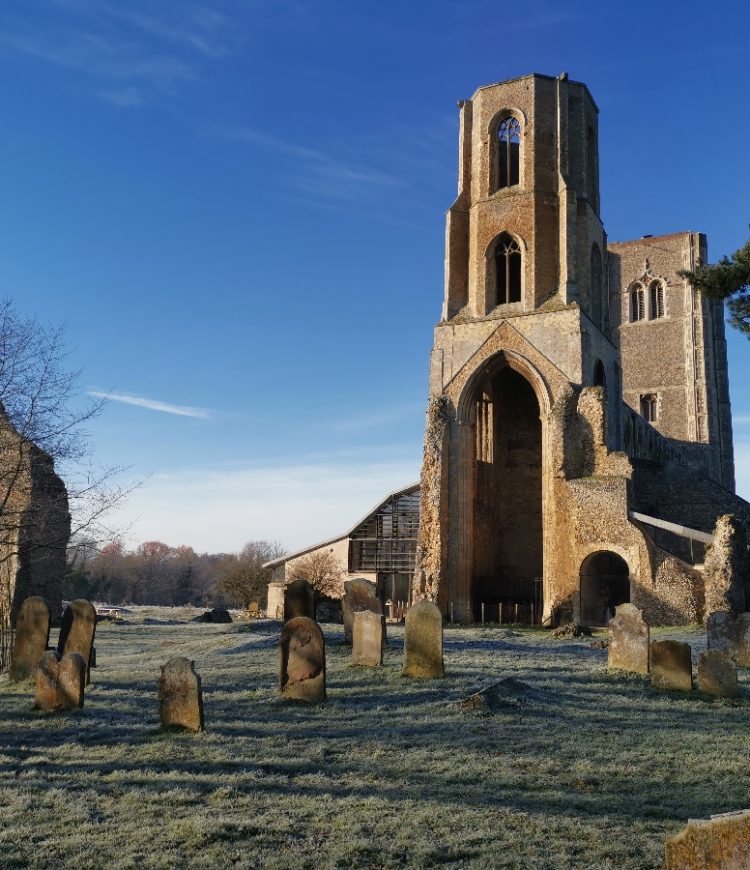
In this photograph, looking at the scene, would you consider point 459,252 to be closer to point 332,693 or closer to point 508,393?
point 508,393

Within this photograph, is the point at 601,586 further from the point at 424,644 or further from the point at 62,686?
the point at 62,686

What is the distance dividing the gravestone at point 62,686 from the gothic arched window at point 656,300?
50.6 meters

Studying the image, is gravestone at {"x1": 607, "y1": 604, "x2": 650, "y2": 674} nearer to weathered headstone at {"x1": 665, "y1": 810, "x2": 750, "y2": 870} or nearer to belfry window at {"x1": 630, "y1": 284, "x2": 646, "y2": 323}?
weathered headstone at {"x1": 665, "y1": 810, "x2": 750, "y2": 870}

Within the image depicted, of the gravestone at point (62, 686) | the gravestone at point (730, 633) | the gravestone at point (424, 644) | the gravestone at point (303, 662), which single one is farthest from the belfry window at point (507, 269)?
the gravestone at point (62, 686)

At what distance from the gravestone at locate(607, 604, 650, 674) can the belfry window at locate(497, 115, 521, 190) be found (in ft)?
76.4

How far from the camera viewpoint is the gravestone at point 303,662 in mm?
9555

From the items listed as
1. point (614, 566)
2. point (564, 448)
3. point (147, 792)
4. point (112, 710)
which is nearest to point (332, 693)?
point (112, 710)

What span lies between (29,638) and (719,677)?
1006cm

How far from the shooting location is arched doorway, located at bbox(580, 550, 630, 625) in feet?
83.6

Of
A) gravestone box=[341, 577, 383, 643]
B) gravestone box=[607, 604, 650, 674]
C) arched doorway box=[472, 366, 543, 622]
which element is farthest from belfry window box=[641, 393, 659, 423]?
gravestone box=[607, 604, 650, 674]

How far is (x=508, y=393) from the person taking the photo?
3228 cm

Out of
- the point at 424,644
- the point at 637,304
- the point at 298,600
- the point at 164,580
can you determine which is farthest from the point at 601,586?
the point at 164,580

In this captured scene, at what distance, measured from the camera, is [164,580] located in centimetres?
8925

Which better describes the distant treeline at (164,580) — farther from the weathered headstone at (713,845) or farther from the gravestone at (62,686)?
the weathered headstone at (713,845)
